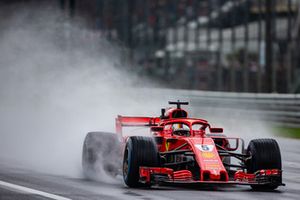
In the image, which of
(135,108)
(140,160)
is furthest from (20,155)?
(140,160)

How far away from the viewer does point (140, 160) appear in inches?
546

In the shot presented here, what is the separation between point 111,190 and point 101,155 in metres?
2.01

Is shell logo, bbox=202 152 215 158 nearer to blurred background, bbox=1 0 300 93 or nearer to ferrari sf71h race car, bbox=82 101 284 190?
ferrari sf71h race car, bbox=82 101 284 190

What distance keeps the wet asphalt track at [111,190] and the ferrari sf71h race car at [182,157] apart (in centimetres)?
17

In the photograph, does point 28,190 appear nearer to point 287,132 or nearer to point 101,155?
point 101,155

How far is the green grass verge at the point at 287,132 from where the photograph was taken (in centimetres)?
2841

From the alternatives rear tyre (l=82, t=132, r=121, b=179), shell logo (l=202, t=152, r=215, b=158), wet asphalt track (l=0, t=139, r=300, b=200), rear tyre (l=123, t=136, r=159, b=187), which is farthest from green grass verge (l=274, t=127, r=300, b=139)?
rear tyre (l=123, t=136, r=159, b=187)

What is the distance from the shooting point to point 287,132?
29609mm

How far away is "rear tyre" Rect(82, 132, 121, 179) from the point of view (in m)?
15.5

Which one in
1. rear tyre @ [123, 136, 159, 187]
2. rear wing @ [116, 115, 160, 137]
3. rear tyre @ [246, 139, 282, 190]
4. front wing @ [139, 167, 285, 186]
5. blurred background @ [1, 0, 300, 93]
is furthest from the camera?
blurred background @ [1, 0, 300, 93]

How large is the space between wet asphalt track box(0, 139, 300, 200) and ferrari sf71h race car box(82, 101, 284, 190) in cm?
17

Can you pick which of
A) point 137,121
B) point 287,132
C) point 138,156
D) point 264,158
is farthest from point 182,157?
point 287,132

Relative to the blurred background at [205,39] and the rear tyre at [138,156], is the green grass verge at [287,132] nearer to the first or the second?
the blurred background at [205,39]

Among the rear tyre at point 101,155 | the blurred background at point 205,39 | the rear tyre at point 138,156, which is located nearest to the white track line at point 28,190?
the rear tyre at point 138,156
